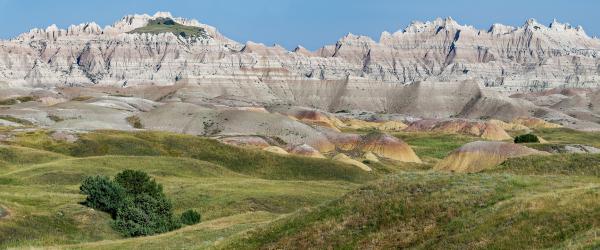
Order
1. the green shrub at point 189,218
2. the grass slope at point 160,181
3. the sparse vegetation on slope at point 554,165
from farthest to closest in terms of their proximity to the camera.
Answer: the green shrub at point 189,218 → the sparse vegetation on slope at point 554,165 → the grass slope at point 160,181

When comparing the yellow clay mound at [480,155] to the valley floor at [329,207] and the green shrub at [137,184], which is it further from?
the green shrub at [137,184]

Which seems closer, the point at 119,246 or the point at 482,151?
the point at 119,246

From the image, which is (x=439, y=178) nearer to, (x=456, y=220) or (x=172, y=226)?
(x=456, y=220)

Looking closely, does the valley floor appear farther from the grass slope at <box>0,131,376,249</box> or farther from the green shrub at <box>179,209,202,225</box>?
the green shrub at <box>179,209,202,225</box>

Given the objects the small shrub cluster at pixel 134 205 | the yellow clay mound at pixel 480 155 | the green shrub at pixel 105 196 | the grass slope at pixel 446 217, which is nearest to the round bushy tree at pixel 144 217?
the small shrub cluster at pixel 134 205

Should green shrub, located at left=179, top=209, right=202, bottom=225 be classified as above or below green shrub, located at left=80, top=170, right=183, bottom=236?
below

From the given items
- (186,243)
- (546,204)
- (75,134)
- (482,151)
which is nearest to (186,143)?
(75,134)

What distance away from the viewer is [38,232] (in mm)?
53000

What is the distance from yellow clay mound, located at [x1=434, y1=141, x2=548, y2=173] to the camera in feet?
397

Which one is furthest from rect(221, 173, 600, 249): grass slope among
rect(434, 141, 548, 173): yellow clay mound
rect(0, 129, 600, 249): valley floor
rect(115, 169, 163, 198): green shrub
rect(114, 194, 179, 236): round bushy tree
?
rect(434, 141, 548, 173): yellow clay mound

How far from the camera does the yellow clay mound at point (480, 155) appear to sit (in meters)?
121

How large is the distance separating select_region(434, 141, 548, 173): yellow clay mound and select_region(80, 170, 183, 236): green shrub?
64.2 metres

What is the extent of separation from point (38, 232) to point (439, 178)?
100ft

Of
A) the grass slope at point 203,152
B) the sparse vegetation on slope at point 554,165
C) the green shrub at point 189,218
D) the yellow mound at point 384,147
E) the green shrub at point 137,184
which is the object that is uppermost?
the sparse vegetation on slope at point 554,165
